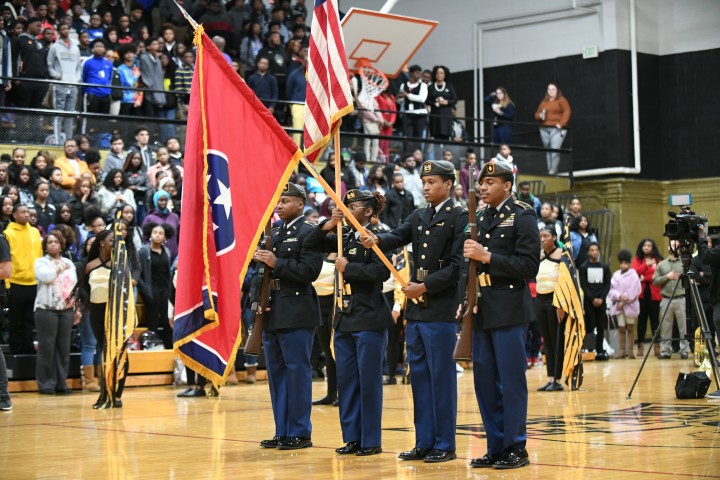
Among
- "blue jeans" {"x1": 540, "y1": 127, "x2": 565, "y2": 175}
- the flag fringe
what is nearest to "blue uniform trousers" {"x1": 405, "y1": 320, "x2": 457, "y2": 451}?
the flag fringe

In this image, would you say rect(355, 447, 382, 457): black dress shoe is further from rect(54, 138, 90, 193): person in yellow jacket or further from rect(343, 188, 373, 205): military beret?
rect(54, 138, 90, 193): person in yellow jacket

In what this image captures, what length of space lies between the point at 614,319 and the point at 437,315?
1397cm

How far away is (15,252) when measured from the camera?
1371 centimetres

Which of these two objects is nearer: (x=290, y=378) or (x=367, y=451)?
(x=367, y=451)

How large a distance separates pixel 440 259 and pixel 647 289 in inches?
553

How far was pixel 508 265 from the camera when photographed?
277 inches

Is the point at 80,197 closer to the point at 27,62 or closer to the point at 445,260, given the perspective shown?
the point at 27,62

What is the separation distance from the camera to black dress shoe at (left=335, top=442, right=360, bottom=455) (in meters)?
7.81

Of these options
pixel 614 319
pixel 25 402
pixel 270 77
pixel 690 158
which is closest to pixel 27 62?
pixel 270 77

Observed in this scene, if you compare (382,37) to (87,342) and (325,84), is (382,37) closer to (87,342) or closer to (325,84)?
(87,342)

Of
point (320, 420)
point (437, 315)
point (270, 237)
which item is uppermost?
point (270, 237)

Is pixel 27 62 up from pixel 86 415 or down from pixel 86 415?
up

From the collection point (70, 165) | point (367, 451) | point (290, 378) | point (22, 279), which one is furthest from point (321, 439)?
point (70, 165)

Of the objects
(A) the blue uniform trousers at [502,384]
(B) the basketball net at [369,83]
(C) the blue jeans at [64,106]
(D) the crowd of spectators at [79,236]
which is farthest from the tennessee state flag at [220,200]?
(B) the basketball net at [369,83]
